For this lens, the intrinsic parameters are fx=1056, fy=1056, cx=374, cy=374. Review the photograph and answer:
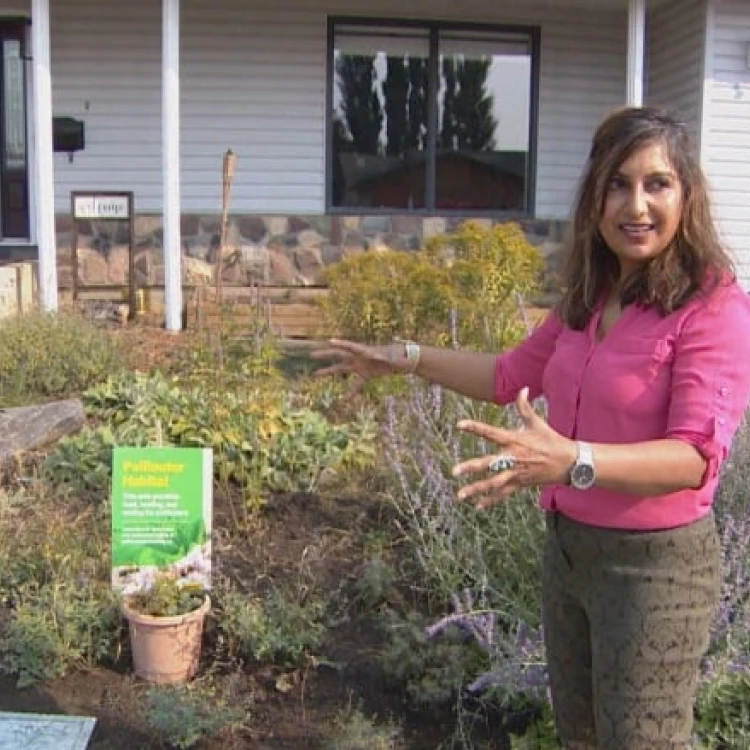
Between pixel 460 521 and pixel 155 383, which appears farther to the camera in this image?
pixel 155 383

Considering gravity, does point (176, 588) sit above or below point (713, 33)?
below

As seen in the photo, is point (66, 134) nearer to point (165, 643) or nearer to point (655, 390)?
point (165, 643)

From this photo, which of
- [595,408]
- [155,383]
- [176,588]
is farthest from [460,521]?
[155,383]

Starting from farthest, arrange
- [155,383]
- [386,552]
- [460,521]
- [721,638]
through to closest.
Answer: [155,383] < [386,552] < [460,521] < [721,638]

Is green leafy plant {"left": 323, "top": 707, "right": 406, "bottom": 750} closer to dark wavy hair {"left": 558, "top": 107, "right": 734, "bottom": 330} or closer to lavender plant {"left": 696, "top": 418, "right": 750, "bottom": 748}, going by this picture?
lavender plant {"left": 696, "top": 418, "right": 750, "bottom": 748}

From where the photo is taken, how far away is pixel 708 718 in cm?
263

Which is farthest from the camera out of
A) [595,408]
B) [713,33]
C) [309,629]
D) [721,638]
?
[713,33]

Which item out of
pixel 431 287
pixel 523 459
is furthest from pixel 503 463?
pixel 431 287

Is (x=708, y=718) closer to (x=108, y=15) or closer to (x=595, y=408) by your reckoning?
(x=595, y=408)

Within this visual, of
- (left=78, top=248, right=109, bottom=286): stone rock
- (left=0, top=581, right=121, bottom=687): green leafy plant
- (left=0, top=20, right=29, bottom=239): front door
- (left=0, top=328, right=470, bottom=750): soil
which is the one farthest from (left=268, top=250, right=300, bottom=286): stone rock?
(left=0, top=581, right=121, bottom=687): green leafy plant

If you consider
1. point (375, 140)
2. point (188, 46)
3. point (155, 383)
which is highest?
point (188, 46)

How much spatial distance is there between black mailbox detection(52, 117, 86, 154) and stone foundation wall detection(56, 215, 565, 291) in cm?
61

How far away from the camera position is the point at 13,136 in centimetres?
968

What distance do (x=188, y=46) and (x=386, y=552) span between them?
6.81 meters
